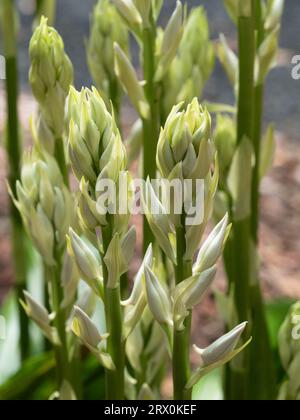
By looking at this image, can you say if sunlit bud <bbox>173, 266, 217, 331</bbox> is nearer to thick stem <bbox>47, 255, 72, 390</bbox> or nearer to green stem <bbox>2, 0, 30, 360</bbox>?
thick stem <bbox>47, 255, 72, 390</bbox>

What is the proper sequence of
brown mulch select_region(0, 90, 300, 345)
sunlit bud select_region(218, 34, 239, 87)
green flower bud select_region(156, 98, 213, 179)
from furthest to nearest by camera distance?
brown mulch select_region(0, 90, 300, 345) < sunlit bud select_region(218, 34, 239, 87) < green flower bud select_region(156, 98, 213, 179)

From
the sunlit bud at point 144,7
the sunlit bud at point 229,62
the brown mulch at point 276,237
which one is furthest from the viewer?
the brown mulch at point 276,237

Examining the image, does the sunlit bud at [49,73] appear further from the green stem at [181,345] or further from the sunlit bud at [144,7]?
the green stem at [181,345]

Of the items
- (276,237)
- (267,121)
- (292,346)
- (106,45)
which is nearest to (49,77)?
(106,45)

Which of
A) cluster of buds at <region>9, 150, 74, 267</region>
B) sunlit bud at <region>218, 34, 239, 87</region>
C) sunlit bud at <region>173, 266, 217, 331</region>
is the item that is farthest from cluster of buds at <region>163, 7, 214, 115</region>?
sunlit bud at <region>173, 266, 217, 331</region>

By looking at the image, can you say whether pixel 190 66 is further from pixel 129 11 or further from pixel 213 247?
pixel 213 247

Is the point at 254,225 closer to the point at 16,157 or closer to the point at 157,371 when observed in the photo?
the point at 157,371

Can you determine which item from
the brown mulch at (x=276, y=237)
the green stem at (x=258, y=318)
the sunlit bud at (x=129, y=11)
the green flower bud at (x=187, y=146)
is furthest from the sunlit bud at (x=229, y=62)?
the brown mulch at (x=276, y=237)
